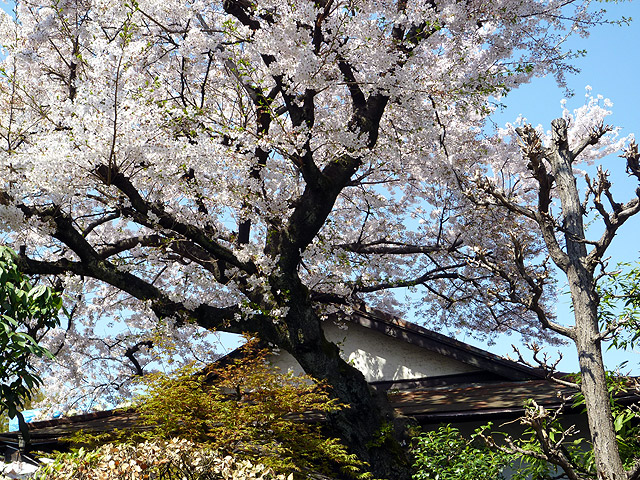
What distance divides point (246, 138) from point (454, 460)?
19.1 ft

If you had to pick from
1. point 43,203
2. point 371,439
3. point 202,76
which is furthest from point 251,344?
point 202,76

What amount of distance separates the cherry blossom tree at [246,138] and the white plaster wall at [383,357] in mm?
832

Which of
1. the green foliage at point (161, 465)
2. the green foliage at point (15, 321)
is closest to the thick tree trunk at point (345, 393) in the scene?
the green foliage at point (15, 321)

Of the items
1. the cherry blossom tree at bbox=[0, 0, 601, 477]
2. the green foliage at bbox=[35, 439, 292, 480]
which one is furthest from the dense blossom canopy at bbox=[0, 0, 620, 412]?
the green foliage at bbox=[35, 439, 292, 480]

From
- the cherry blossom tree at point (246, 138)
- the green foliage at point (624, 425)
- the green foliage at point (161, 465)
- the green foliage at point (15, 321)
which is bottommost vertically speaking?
the green foliage at point (161, 465)

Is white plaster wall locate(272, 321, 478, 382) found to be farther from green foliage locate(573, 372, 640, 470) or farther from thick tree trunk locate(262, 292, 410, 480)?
green foliage locate(573, 372, 640, 470)

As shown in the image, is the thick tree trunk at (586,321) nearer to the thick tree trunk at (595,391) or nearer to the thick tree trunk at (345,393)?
the thick tree trunk at (595,391)

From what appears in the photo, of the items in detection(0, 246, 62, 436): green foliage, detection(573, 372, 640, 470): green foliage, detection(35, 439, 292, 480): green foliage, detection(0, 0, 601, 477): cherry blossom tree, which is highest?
detection(0, 0, 601, 477): cherry blossom tree

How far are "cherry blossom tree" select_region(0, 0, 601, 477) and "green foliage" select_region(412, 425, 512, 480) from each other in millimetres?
1308

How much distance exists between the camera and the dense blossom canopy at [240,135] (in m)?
8.97

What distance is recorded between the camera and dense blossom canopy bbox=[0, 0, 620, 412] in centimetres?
897

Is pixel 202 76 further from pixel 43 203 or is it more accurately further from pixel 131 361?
pixel 131 361

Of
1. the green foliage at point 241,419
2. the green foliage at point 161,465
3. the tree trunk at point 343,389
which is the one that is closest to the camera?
the green foliage at point 161,465

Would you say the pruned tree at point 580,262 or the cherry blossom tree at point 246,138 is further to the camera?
the cherry blossom tree at point 246,138
